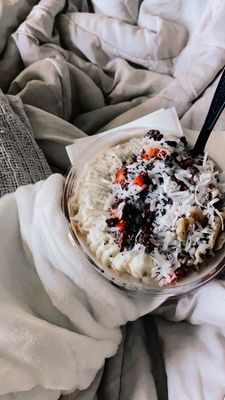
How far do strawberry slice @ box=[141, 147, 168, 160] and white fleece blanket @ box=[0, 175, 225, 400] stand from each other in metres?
0.09

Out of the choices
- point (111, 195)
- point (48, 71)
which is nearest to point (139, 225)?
point (111, 195)

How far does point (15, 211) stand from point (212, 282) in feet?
0.64

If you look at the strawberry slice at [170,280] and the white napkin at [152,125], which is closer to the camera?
the strawberry slice at [170,280]

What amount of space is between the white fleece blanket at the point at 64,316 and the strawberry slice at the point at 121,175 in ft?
0.20

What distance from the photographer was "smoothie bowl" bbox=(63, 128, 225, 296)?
17.6 inches

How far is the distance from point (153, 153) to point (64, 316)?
16cm

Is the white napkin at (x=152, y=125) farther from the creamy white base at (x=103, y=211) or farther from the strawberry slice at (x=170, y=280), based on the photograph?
the strawberry slice at (x=170, y=280)

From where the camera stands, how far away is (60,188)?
514mm

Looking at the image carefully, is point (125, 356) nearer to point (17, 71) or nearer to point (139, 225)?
point (139, 225)

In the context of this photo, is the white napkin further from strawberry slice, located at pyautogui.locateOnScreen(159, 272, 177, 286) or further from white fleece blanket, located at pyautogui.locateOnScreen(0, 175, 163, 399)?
strawberry slice, located at pyautogui.locateOnScreen(159, 272, 177, 286)

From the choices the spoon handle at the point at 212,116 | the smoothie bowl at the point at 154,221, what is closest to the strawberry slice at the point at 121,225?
the smoothie bowl at the point at 154,221

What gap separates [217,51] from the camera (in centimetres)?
70

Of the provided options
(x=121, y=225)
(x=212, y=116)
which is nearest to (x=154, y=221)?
(x=121, y=225)

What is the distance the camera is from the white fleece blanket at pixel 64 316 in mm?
437
